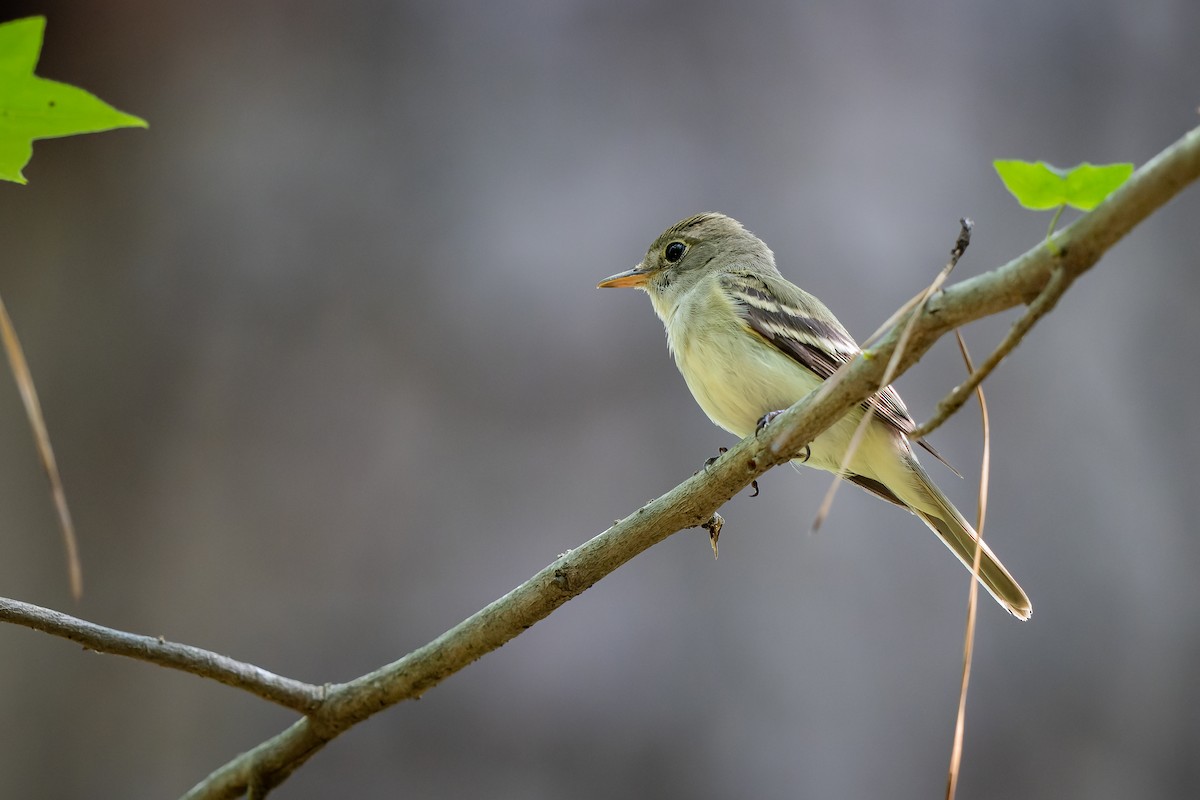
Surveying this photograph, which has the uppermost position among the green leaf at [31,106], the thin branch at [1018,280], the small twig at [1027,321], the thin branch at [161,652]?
the green leaf at [31,106]

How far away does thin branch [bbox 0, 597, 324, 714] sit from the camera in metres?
1.01

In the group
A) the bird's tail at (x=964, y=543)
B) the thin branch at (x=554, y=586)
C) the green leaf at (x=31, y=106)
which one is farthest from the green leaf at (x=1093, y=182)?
the bird's tail at (x=964, y=543)

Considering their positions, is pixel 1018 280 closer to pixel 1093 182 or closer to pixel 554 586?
pixel 1093 182

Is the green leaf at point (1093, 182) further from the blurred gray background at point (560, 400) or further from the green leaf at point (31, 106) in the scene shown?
the blurred gray background at point (560, 400)

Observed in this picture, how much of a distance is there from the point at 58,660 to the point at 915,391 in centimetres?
347

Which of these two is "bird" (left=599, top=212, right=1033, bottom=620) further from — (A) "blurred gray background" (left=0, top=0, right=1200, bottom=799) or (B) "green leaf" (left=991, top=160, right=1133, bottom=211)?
(A) "blurred gray background" (left=0, top=0, right=1200, bottom=799)

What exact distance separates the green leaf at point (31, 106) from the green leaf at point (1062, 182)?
0.63 meters

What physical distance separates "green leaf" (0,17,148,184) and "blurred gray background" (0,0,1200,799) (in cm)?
302

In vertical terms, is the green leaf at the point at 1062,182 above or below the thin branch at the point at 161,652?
below

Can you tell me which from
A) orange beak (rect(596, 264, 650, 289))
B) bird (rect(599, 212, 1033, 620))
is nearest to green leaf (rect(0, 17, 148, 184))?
bird (rect(599, 212, 1033, 620))

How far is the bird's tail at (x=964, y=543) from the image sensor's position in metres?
1.64

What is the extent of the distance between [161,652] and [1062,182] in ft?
3.38

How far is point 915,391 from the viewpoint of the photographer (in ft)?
12.6

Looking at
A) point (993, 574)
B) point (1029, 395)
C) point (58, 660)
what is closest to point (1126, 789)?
point (1029, 395)
